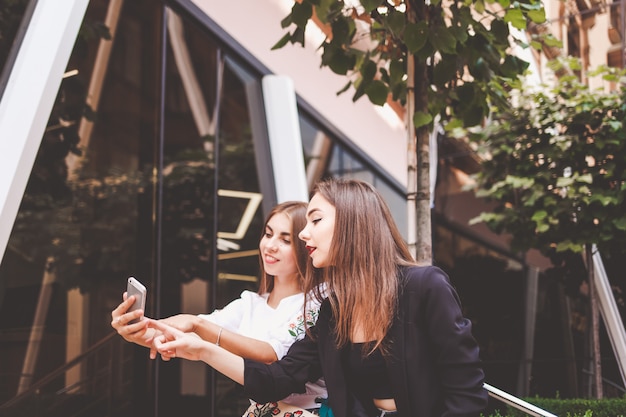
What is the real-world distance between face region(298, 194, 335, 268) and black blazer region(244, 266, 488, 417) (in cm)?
27

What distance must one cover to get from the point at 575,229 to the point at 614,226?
1.52 feet

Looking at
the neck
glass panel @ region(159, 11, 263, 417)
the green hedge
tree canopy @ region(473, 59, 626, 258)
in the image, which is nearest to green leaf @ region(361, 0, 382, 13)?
the neck

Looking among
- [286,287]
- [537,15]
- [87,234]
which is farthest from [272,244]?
[87,234]

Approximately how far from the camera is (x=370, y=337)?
2383 mm

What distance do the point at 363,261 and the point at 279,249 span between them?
726 millimetres

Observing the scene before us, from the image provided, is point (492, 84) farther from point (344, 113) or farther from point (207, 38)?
point (344, 113)

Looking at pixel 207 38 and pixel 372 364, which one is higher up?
pixel 207 38

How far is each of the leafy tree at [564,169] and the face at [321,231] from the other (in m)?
5.08

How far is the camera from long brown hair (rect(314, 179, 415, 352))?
2.37 meters

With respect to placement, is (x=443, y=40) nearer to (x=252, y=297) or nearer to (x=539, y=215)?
(x=252, y=297)

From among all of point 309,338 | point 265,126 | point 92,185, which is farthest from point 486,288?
point 309,338

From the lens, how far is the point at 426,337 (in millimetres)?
2309

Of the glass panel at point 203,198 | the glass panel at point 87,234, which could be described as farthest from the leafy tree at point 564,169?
the glass panel at point 87,234

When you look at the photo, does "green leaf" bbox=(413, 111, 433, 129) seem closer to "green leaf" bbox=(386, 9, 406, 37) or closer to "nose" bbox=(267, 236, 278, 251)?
"green leaf" bbox=(386, 9, 406, 37)
